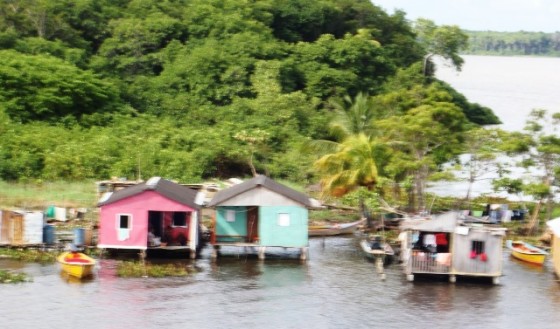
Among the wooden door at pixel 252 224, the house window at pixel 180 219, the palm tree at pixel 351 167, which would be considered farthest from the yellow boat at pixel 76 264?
the palm tree at pixel 351 167

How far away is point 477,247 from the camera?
29.0m

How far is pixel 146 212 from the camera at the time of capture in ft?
99.9

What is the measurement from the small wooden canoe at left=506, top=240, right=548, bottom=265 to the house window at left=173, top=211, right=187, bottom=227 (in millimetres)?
12308

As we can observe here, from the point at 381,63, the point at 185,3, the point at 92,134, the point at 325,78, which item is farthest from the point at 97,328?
the point at 185,3

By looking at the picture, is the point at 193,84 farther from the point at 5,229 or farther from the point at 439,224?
the point at 439,224

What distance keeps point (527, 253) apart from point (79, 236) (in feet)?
52.5

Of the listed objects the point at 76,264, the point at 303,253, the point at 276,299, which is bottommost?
the point at 276,299

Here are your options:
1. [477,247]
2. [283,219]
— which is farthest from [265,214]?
[477,247]

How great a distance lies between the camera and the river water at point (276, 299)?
24484 mm

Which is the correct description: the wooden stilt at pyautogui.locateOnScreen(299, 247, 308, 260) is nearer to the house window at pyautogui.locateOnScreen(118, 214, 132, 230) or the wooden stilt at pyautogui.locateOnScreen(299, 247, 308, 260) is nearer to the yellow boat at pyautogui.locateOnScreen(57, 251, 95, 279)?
the house window at pyautogui.locateOnScreen(118, 214, 132, 230)

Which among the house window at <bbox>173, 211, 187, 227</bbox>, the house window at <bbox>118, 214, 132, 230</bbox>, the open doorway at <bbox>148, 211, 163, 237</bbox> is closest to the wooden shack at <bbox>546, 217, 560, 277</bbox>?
the house window at <bbox>173, 211, 187, 227</bbox>

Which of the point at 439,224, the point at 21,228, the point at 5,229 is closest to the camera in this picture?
the point at 439,224

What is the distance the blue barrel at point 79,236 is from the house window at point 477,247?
1308 centimetres

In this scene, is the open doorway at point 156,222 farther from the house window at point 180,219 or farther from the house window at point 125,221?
the house window at point 125,221
